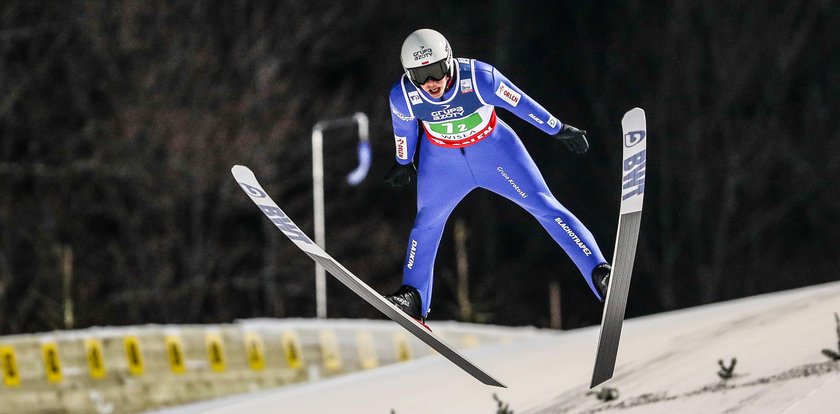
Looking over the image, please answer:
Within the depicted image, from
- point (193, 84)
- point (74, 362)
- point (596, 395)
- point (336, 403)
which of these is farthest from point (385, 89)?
point (596, 395)

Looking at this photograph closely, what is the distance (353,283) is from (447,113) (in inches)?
45.0

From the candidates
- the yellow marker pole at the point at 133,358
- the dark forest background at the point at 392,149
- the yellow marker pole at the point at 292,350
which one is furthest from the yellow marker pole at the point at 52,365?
the dark forest background at the point at 392,149

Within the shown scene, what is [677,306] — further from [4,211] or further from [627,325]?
[627,325]

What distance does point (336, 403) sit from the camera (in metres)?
10.0

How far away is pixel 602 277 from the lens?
6.39m

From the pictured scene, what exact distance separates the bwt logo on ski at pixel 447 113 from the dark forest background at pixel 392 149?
2431cm

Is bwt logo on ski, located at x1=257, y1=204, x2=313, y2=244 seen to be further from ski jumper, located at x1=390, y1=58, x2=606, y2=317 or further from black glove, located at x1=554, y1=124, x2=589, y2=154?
black glove, located at x1=554, y1=124, x2=589, y2=154

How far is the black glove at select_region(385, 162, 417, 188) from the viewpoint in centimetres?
639

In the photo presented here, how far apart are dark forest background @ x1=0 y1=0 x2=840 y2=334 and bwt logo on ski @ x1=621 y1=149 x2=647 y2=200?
24113 mm

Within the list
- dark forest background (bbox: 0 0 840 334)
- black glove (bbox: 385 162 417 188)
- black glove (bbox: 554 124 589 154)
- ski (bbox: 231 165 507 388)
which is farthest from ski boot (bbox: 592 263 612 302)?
dark forest background (bbox: 0 0 840 334)

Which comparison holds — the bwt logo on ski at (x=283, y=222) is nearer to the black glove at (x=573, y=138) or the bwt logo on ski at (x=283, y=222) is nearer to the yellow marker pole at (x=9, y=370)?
the black glove at (x=573, y=138)

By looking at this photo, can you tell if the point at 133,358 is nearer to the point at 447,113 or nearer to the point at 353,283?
the point at 353,283

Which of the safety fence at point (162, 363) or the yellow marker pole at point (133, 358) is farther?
the yellow marker pole at point (133, 358)

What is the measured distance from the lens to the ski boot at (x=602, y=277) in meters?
6.37
